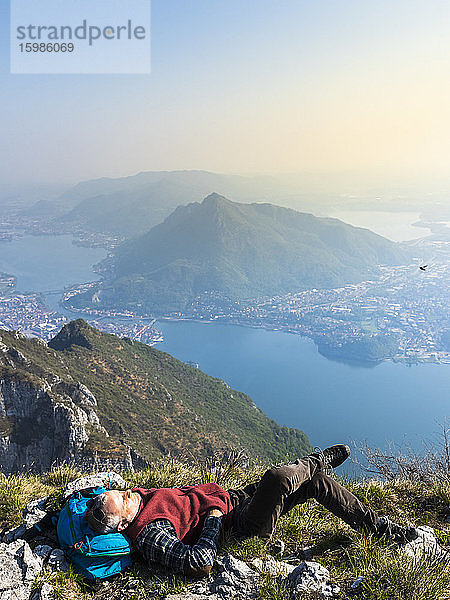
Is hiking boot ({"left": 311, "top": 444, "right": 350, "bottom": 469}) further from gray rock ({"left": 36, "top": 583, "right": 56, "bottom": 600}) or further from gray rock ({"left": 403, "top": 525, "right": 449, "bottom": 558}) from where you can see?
gray rock ({"left": 36, "top": 583, "right": 56, "bottom": 600})

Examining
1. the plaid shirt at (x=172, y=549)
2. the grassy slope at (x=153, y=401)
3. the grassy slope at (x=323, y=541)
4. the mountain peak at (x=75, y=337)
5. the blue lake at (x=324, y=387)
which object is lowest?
the blue lake at (x=324, y=387)

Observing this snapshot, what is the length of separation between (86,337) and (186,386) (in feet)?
46.9

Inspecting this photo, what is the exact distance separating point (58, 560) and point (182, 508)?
0.89m

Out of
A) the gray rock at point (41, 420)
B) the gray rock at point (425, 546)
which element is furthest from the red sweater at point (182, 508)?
the gray rock at point (41, 420)

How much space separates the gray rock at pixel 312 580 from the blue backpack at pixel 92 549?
1.11m

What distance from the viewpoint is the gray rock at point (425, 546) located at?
2.60 metres

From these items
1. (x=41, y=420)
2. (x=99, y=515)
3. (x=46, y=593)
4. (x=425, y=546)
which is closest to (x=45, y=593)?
(x=46, y=593)

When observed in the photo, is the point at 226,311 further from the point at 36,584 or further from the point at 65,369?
the point at 36,584

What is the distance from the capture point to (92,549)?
8.32 ft

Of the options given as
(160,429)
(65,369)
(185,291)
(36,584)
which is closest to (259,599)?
(36,584)

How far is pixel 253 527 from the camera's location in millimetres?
2791

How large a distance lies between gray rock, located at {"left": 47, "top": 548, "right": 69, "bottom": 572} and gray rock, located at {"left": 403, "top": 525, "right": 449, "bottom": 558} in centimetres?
232

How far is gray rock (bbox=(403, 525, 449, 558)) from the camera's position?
260cm

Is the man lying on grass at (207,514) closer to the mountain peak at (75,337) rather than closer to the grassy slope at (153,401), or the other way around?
the grassy slope at (153,401)
